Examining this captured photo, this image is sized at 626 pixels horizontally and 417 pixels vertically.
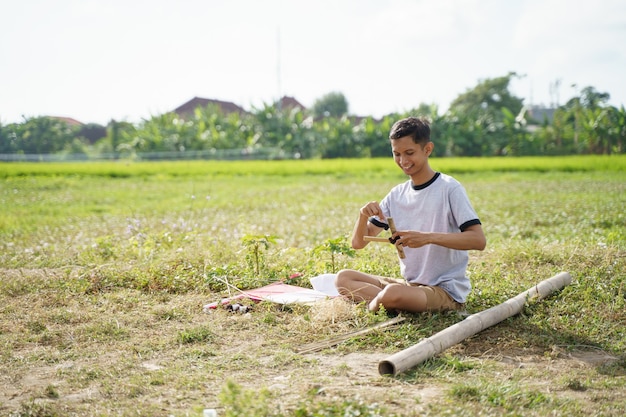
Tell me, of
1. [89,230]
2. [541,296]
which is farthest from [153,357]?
[89,230]

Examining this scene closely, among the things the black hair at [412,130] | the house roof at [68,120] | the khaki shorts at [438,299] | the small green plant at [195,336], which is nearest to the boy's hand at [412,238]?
the khaki shorts at [438,299]

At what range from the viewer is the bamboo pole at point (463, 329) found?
11.1 ft

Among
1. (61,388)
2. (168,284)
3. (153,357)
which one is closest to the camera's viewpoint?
(61,388)

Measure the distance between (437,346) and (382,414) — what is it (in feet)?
2.88

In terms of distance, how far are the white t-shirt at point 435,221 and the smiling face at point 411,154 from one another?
138mm

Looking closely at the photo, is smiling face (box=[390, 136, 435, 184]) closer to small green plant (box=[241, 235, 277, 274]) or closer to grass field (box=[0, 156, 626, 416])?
grass field (box=[0, 156, 626, 416])

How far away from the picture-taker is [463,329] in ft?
12.6

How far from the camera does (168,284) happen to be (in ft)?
18.1

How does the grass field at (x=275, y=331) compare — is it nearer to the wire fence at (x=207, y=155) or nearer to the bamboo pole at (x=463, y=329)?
the bamboo pole at (x=463, y=329)

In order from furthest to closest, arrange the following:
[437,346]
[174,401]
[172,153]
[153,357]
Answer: [172,153]
[153,357]
[437,346]
[174,401]

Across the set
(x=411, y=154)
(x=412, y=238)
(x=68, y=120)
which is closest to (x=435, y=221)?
(x=412, y=238)

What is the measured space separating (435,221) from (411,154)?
1.53ft

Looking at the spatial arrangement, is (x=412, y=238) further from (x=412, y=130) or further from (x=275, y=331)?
(x=275, y=331)

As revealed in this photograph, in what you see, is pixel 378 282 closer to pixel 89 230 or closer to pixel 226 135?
pixel 89 230
